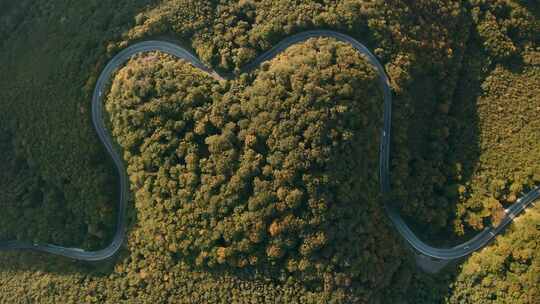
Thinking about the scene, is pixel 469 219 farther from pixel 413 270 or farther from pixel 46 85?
pixel 46 85

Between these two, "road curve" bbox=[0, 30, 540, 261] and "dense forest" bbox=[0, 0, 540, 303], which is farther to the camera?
"road curve" bbox=[0, 30, 540, 261]

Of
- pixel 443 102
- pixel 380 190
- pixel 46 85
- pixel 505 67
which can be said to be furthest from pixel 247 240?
pixel 505 67

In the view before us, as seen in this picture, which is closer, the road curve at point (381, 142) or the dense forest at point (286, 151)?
the dense forest at point (286, 151)

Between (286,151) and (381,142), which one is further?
(381,142)

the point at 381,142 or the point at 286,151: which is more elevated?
the point at 286,151
